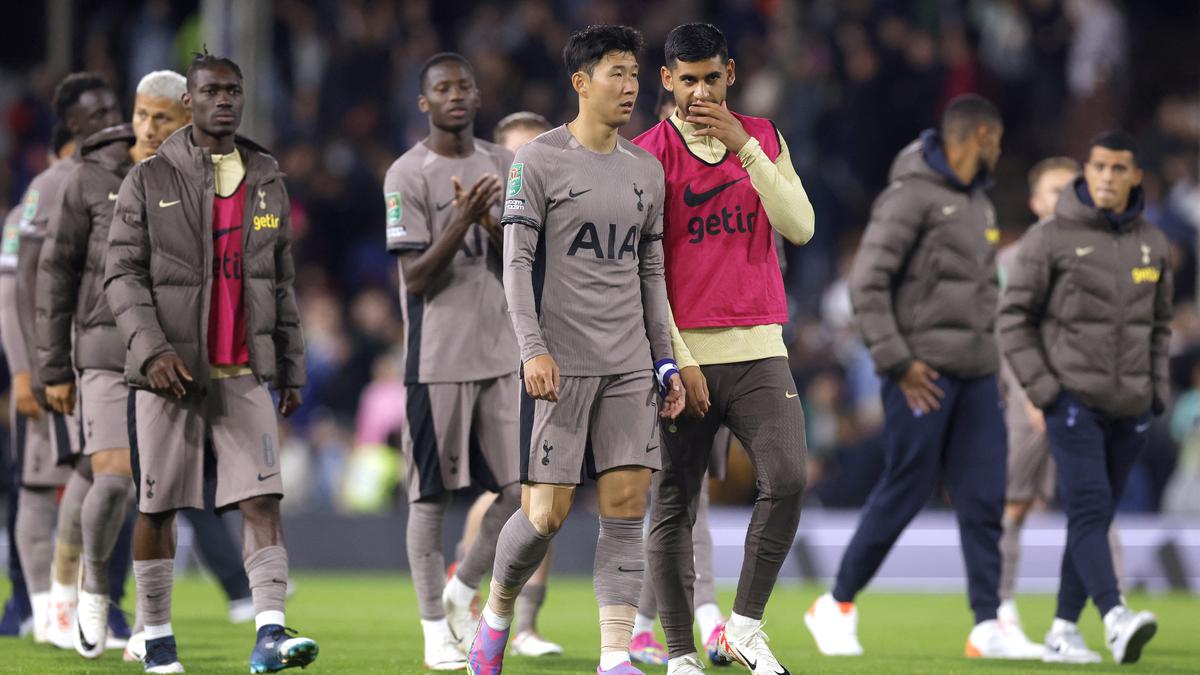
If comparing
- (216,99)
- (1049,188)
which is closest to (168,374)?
(216,99)


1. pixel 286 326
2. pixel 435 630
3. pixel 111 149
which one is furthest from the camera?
pixel 111 149

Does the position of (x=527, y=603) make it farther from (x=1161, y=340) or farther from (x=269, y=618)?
(x=1161, y=340)

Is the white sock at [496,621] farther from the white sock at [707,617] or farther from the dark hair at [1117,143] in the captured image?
the dark hair at [1117,143]

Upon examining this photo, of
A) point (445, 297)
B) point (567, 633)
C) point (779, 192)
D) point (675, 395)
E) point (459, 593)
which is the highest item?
point (779, 192)

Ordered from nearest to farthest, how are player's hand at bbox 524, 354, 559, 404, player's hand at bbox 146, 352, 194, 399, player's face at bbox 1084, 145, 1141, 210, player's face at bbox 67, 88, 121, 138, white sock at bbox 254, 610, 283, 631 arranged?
player's hand at bbox 524, 354, 559, 404 < white sock at bbox 254, 610, 283, 631 < player's hand at bbox 146, 352, 194, 399 < player's face at bbox 1084, 145, 1141, 210 < player's face at bbox 67, 88, 121, 138

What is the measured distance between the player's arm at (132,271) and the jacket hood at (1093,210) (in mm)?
4470

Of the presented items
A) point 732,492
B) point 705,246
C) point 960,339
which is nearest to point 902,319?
point 960,339

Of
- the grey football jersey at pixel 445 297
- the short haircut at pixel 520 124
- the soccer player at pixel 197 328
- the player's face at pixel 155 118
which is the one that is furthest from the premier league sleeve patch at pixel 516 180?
the short haircut at pixel 520 124

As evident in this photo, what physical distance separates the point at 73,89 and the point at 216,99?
2.27 metres

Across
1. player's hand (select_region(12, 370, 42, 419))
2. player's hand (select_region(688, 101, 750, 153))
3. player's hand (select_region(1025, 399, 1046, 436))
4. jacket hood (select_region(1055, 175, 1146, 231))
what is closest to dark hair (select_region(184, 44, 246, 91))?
player's hand (select_region(688, 101, 750, 153))

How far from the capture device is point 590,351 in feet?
22.1

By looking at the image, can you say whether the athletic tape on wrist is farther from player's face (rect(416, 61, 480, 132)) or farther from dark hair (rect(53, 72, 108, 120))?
dark hair (rect(53, 72, 108, 120))

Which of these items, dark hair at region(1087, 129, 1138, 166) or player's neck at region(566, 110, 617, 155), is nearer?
player's neck at region(566, 110, 617, 155)

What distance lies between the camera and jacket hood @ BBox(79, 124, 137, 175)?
8430mm
